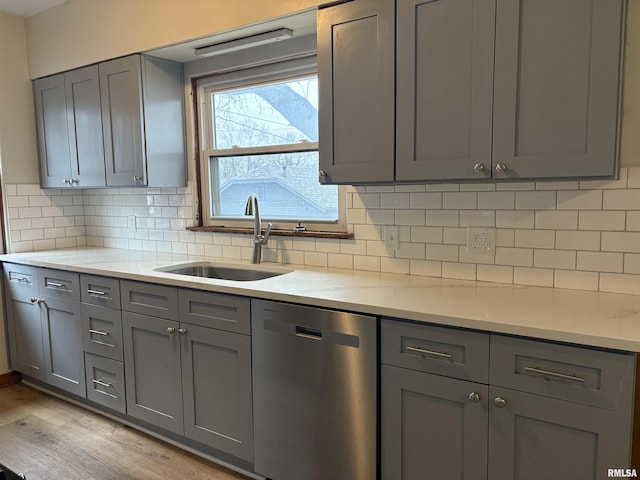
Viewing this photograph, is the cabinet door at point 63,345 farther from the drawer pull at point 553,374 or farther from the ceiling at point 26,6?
the drawer pull at point 553,374

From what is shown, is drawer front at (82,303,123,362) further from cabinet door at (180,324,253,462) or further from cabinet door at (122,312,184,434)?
cabinet door at (180,324,253,462)

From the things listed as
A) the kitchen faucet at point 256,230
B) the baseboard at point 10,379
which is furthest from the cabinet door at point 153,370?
the baseboard at point 10,379

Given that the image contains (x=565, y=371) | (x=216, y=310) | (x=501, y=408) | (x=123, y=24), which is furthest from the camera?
(x=123, y=24)

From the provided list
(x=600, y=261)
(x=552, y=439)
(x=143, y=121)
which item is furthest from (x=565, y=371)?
(x=143, y=121)

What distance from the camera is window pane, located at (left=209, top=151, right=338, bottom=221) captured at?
2.79 meters

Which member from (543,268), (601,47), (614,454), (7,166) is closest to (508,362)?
(614,454)

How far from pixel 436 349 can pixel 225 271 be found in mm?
1627

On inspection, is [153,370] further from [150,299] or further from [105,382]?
[105,382]

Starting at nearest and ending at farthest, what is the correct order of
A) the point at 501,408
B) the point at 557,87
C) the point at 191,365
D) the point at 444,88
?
the point at 501,408 → the point at 557,87 → the point at 444,88 → the point at 191,365

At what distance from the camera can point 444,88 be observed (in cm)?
191

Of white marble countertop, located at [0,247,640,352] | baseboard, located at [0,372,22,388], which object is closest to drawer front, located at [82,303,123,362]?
white marble countertop, located at [0,247,640,352]

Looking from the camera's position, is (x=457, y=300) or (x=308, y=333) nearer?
(x=457, y=300)

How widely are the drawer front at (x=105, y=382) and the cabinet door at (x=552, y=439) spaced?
208cm

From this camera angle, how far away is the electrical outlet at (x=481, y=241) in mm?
2162
